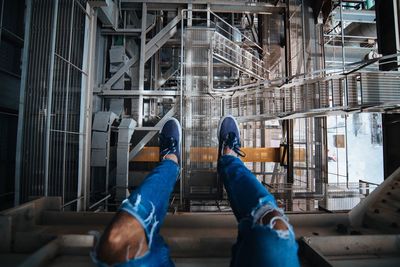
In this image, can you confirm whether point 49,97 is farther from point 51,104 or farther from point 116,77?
point 116,77

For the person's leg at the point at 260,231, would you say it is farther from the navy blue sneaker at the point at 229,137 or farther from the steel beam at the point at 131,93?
the steel beam at the point at 131,93

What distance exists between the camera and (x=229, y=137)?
1894 millimetres

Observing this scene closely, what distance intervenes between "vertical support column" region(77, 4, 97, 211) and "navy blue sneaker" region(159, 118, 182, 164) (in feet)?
4.21

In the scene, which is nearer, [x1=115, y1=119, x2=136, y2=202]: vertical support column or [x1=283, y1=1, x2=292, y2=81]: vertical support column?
[x1=115, y1=119, x2=136, y2=202]: vertical support column

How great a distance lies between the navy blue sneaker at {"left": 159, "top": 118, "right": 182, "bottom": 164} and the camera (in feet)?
5.71

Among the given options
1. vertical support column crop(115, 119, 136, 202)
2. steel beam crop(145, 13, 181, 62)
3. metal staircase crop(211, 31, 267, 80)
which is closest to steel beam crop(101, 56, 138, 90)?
steel beam crop(145, 13, 181, 62)

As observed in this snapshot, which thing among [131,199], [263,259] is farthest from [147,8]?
[263,259]

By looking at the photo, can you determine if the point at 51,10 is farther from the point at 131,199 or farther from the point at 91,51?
the point at 131,199

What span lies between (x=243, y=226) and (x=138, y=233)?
37cm

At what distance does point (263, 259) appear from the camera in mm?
635

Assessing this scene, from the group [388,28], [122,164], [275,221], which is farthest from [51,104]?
[388,28]

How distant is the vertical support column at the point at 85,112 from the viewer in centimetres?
265

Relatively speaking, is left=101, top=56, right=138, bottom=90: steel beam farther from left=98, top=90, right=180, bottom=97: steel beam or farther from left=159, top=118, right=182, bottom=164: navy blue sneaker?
left=159, top=118, right=182, bottom=164: navy blue sneaker

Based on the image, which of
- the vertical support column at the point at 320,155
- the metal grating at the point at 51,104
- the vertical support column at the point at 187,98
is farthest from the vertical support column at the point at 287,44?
the metal grating at the point at 51,104
